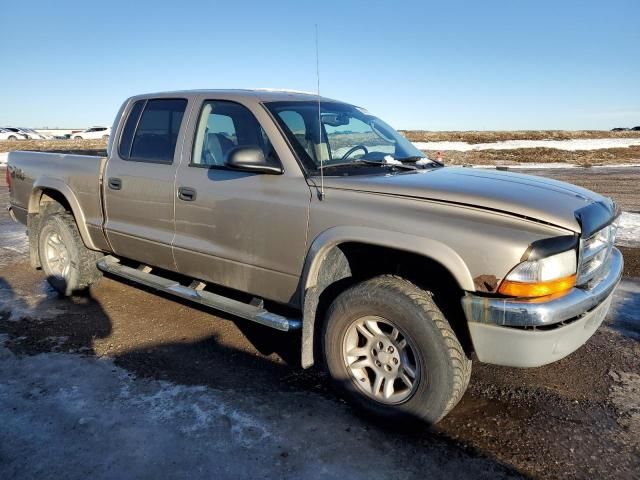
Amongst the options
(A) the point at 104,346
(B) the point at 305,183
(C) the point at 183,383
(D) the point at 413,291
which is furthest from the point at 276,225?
(A) the point at 104,346

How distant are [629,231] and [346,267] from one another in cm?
640

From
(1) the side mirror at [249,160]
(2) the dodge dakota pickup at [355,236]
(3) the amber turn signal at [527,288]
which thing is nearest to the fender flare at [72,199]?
(2) the dodge dakota pickup at [355,236]

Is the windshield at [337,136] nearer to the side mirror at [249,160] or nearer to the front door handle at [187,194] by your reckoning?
the side mirror at [249,160]

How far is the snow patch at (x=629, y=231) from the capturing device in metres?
7.20

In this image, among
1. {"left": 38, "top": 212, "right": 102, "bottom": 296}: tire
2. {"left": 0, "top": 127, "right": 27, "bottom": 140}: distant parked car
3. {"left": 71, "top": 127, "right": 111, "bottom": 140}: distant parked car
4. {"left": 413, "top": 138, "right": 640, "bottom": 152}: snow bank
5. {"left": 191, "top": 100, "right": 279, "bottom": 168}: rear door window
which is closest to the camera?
{"left": 191, "top": 100, "right": 279, "bottom": 168}: rear door window

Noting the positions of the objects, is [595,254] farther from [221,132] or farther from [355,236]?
[221,132]

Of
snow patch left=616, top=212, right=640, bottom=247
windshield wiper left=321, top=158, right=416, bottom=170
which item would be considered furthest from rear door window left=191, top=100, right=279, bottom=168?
snow patch left=616, top=212, right=640, bottom=247

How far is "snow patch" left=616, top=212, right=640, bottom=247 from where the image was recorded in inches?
283

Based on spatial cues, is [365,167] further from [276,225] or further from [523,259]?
[523,259]

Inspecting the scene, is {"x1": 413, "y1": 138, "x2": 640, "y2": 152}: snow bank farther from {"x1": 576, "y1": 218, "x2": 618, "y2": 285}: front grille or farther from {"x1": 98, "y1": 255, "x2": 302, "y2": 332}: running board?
{"x1": 576, "y1": 218, "x2": 618, "y2": 285}: front grille

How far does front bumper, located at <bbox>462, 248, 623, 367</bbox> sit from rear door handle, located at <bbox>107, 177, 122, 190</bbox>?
3190mm

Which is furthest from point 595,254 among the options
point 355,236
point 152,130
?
point 152,130

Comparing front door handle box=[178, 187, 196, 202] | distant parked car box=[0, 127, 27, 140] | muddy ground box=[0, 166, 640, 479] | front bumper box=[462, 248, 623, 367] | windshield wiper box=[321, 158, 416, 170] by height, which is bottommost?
muddy ground box=[0, 166, 640, 479]

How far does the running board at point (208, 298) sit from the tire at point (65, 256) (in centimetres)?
27
